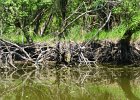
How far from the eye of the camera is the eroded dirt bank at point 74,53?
16.5 m

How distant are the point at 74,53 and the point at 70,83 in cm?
422

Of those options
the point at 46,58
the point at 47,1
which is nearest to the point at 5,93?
the point at 46,58

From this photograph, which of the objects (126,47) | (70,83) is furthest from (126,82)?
(126,47)

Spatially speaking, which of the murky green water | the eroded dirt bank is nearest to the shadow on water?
the murky green water

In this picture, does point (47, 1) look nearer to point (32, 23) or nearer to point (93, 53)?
point (32, 23)

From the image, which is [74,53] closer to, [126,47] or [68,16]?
[126,47]

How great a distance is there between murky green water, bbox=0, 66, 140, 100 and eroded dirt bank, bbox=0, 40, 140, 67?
1.85 feet

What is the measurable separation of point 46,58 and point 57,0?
251 centimetres

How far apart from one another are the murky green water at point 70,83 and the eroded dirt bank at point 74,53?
565 millimetres

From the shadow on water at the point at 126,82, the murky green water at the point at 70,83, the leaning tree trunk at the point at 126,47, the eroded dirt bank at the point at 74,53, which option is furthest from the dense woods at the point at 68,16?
the murky green water at the point at 70,83

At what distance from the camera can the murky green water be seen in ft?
35.7

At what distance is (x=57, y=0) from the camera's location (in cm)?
1742

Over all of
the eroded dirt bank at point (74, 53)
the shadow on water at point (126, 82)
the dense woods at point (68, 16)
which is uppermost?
the dense woods at point (68, 16)

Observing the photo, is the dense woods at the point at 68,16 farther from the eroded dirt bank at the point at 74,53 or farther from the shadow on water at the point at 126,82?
the shadow on water at the point at 126,82
